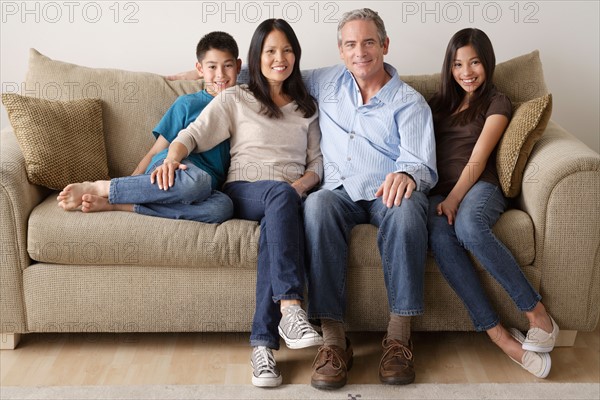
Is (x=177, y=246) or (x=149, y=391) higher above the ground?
(x=177, y=246)

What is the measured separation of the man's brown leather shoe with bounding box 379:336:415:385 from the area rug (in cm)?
2

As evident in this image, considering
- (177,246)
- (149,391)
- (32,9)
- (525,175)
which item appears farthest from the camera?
(32,9)

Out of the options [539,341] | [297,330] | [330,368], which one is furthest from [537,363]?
[297,330]

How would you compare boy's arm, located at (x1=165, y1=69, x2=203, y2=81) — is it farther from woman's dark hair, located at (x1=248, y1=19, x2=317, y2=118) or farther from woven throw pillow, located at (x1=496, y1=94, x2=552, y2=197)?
woven throw pillow, located at (x1=496, y1=94, x2=552, y2=197)

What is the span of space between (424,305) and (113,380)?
3.18 ft

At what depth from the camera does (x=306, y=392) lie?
225cm

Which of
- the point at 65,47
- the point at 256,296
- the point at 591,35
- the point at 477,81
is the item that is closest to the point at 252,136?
the point at 256,296

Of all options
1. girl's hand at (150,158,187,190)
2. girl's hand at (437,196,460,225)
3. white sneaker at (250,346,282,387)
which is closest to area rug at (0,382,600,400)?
white sneaker at (250,346,282,387)

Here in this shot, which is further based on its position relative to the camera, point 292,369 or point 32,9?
point 32,9

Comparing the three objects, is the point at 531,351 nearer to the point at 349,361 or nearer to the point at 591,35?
the point at 349,361

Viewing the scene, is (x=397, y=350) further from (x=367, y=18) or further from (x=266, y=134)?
(x=367, y=18)

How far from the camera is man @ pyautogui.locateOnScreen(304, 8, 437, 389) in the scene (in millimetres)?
2330

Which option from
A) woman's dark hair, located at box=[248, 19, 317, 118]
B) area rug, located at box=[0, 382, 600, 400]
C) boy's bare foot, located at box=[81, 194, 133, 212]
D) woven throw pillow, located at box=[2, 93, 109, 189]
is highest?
woman's dark hair, located at box=[248, 19, 317, 118]

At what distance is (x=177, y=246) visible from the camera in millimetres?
2396
